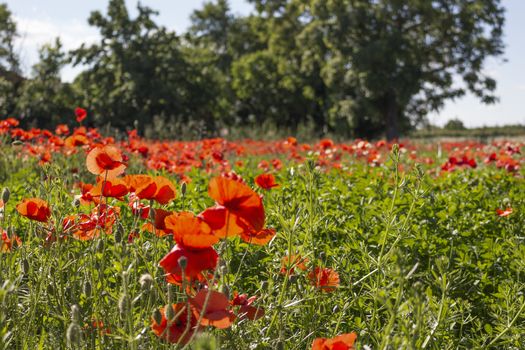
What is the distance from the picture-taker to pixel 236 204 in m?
1.31

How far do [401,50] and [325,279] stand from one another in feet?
74.2

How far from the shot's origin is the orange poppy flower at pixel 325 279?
1.85m

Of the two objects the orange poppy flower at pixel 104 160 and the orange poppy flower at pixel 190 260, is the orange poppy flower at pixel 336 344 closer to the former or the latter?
the orange poppy flower at pixel 190 260

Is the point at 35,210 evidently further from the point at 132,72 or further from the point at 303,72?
the point at 303,72

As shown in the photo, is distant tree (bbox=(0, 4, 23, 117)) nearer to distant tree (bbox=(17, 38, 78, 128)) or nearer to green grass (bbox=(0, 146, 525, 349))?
distant tree (bbox=(17, 38, 78, 128))

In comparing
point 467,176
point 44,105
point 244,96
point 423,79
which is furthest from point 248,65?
point 467,176

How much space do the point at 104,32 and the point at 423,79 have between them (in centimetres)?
1295

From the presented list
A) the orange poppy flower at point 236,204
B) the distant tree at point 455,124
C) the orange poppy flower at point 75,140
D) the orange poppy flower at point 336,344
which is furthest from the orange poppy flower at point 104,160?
the distant tree at point 455,124

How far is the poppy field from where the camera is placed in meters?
1.35

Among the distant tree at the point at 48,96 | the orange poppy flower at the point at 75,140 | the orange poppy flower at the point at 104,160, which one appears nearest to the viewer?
the orange poppy flower at the point at 104,160

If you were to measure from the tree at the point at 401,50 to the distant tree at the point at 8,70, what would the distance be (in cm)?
1225

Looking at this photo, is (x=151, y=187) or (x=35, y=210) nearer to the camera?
(x=151, y=187)

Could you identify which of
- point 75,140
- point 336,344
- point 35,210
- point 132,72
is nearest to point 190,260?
point 336,344

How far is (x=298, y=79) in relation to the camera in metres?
27.3
